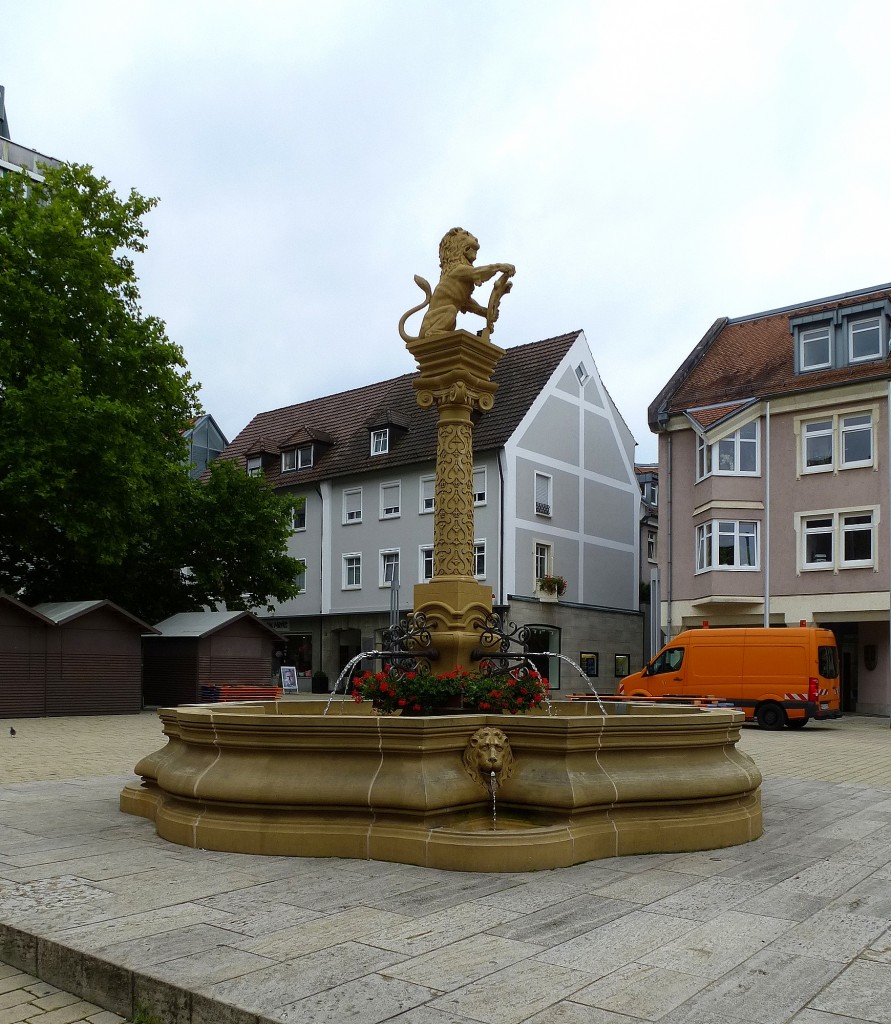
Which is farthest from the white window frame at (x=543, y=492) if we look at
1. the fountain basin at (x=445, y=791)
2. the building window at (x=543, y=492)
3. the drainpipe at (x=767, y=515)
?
the fountain basin at (x=445, y=791)

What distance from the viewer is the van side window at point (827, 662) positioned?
2364 cm

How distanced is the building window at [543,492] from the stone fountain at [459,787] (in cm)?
3037

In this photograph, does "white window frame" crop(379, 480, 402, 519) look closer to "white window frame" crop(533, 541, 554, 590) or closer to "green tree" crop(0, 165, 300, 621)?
"white window frame" crop(533, 541, 554, 590)

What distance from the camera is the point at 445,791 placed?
6.73m

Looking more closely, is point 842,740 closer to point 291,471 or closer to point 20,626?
point 20,626

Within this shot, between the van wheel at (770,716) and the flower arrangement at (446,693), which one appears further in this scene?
the van wheel at (770,716)

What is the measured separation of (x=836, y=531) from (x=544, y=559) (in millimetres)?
10959

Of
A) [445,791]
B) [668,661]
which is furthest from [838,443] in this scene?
[445,791]

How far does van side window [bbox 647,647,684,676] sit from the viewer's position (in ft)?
82.6

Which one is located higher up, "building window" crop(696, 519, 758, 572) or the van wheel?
"building window" crop(696, 519, 758, 572)

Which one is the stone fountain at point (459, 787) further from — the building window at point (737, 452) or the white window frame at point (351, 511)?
the white window frame at point (351, 511)

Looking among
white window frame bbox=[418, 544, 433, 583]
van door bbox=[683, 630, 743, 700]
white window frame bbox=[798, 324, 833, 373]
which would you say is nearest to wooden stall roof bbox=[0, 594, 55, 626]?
van door bbox=[683, 630, 743, 700]

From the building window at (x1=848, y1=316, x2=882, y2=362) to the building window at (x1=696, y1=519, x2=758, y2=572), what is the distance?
19.0 ft

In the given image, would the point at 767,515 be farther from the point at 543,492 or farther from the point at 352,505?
the point at 352,505
